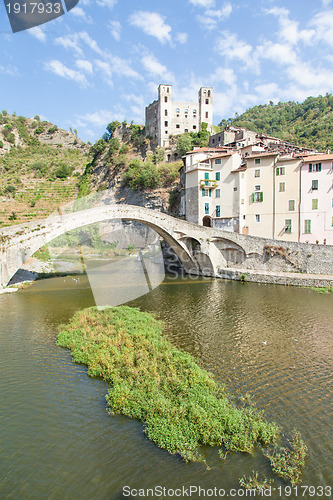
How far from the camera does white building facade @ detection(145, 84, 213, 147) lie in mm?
57500

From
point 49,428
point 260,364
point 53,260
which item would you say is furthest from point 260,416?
point 53,260

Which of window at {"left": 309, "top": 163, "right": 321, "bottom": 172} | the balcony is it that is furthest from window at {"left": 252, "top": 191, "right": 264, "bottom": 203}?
window at {"left": 309, "top": 163, "right": 321, "bottom": 172}

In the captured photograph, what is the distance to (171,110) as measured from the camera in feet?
190

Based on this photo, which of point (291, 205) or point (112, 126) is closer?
point (291, 205)

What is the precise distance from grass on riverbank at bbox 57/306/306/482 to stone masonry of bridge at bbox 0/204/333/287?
1164 cm

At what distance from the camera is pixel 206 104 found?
195 feet

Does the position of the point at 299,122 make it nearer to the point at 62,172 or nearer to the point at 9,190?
the point at 62,172

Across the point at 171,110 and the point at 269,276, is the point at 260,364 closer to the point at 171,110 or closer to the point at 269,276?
the point at 269,276

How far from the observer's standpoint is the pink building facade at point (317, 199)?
1070 inches

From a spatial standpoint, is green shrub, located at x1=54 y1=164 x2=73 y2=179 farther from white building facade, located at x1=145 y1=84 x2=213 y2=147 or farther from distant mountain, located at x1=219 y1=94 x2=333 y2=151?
distant mountain, located at x1=219 y1=94 x2=333 y2=151

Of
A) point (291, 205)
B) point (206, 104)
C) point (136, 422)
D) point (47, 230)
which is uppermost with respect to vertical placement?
point (206, 104)

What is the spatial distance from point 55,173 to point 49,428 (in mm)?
70921

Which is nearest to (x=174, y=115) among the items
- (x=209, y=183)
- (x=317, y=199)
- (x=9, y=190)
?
(x=209, y=183)

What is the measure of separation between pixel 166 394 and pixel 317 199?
2478cm
